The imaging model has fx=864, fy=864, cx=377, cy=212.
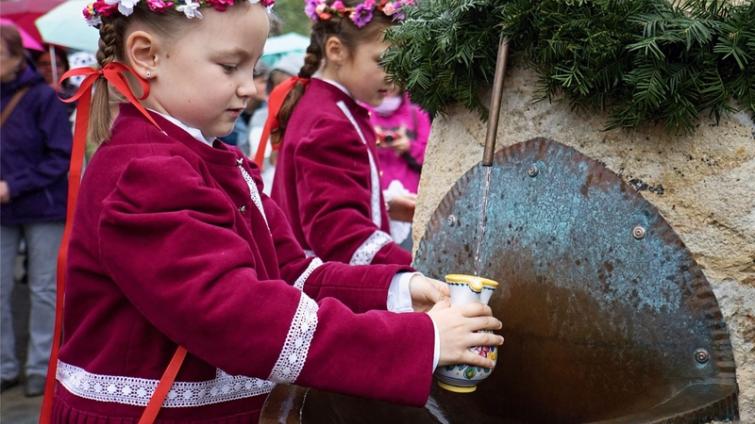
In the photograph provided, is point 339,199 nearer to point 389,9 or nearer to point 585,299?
point 389,9

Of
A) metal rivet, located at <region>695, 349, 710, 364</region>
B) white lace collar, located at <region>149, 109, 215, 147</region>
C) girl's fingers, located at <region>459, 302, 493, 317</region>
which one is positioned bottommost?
metal rivet, located at <region>695, 349, 710, 364</region>

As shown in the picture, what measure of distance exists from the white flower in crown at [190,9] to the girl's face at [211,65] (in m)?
0.02

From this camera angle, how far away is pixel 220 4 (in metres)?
1.60

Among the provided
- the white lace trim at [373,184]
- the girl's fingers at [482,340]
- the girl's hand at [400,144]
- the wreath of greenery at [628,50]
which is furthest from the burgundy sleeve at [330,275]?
the girl's hand at [400,144]

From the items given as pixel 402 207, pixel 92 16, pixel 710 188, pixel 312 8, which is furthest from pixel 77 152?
pixel 402 207

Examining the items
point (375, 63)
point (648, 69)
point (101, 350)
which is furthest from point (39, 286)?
point (648, 69)

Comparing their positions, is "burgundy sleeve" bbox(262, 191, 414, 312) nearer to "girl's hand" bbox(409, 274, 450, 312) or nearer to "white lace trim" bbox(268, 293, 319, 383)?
"girl's hand" bbox(409, 274, 450, 312)

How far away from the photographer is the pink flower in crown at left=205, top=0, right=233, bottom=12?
160cm

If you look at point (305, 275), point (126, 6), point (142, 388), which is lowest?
point (142, 388)

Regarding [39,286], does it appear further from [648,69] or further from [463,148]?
[648,69]

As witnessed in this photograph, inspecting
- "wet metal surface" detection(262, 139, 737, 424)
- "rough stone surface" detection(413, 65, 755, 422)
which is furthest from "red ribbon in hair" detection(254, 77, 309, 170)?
"rough stone surface" detection(413, 65, 755, 422)

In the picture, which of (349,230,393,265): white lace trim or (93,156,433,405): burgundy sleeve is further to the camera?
(349,230,393,265): white lace trim

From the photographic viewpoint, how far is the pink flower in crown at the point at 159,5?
1.61 metres

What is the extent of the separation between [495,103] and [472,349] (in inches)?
19.4
